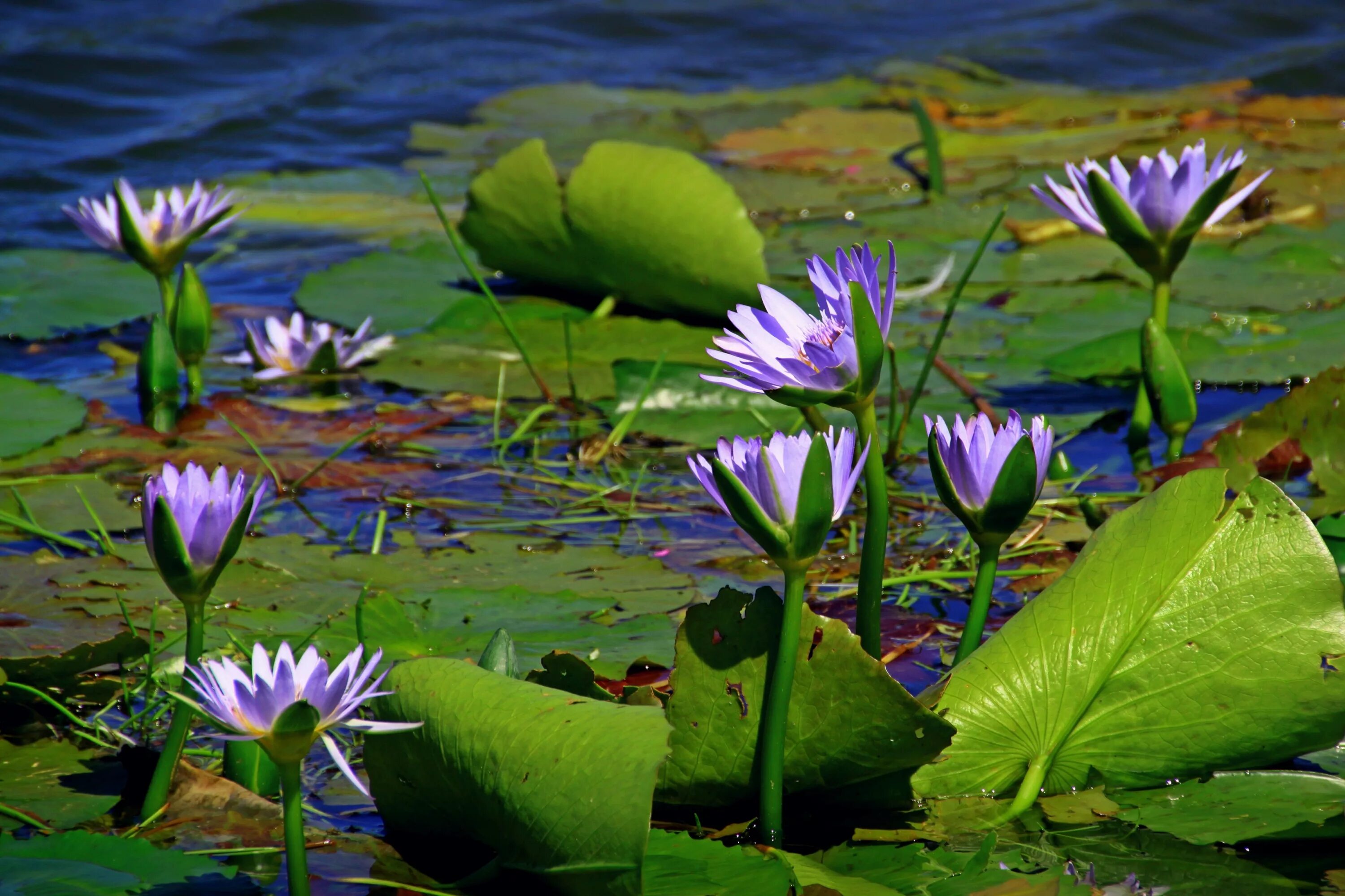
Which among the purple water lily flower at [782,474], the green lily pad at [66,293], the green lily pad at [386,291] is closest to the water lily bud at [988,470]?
the purple water lily flower at [782,474]

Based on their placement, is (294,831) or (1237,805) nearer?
(294,831)

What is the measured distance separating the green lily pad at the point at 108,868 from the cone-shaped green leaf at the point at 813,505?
58 centimetres

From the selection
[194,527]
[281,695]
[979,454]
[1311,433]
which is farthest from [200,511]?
[1311,433]

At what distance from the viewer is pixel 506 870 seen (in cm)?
109

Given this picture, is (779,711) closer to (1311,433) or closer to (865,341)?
(865,341)

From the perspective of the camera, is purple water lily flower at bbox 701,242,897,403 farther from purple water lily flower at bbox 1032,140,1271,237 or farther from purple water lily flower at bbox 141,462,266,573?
purple water lily flower at bbox 1032,140,1271,237

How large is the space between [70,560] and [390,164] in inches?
168

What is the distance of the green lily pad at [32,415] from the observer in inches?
91.3

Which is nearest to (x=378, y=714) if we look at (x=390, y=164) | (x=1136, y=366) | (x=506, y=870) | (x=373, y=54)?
(x=506, y=870)

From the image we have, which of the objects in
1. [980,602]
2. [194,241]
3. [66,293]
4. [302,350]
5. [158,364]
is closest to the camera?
[980,602]

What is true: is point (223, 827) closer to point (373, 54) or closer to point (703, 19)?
point (373, 54)

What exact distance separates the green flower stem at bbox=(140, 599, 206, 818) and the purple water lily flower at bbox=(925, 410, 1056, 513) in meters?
0.69

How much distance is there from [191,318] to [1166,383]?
181 cm

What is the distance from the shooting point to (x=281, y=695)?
0.91 m
